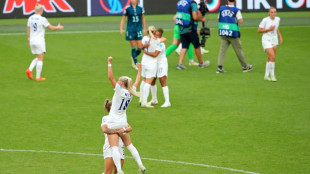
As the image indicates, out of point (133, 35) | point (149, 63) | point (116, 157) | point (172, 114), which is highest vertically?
point (133, 35)

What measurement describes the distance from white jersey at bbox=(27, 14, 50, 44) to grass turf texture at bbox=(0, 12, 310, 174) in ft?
4.55

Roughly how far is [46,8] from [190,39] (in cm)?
1383

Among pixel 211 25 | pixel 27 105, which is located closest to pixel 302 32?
pixel 211 25

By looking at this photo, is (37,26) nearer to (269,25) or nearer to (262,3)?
(269,25)

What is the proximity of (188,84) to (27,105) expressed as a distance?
5.17 m

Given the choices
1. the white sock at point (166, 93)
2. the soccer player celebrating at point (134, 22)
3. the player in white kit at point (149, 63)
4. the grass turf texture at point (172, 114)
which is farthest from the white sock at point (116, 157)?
the soccer player celebrating at point (134, 22)

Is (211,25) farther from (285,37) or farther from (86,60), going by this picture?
(86,60)

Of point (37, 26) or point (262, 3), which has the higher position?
point (262, 3)

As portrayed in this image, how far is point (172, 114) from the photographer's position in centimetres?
1750

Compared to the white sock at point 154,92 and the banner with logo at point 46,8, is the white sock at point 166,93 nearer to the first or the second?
the white sock at point 154,92

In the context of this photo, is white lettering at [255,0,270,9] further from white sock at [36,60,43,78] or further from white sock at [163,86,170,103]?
white sock at [163,86,170,103]

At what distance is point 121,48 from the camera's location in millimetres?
27922

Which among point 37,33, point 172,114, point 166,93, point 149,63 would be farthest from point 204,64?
point 172,114

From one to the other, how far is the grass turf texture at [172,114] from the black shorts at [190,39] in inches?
35.7
